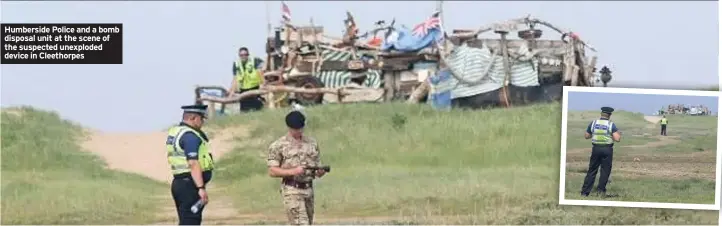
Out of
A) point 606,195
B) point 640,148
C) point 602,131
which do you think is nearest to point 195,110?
point 602,131

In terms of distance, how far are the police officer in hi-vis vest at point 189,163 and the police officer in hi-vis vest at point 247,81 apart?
10.8 meters

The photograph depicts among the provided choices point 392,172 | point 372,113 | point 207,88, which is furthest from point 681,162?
point 207,88

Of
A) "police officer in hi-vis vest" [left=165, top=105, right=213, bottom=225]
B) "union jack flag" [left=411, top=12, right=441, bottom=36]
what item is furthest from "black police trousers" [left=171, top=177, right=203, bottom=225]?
"union jack flag" [left=411, top=12, right=441, bottom=36]

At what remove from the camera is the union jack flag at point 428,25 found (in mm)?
20547

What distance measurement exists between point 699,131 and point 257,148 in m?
8.05

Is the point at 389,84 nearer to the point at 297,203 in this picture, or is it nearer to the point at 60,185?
the point at 60,185

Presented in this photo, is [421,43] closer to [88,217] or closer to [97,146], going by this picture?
[97,146]

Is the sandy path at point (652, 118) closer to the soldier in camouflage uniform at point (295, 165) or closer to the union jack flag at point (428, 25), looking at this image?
the soldier in camouflage uniform at point (295, 165)

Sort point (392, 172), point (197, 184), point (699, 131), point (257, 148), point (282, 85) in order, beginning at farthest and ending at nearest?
point (282, 85), point (257, 148), point (392, 172), point (699, 131), point (197, 184)

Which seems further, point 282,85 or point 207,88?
point 282,85

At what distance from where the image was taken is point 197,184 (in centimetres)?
850
